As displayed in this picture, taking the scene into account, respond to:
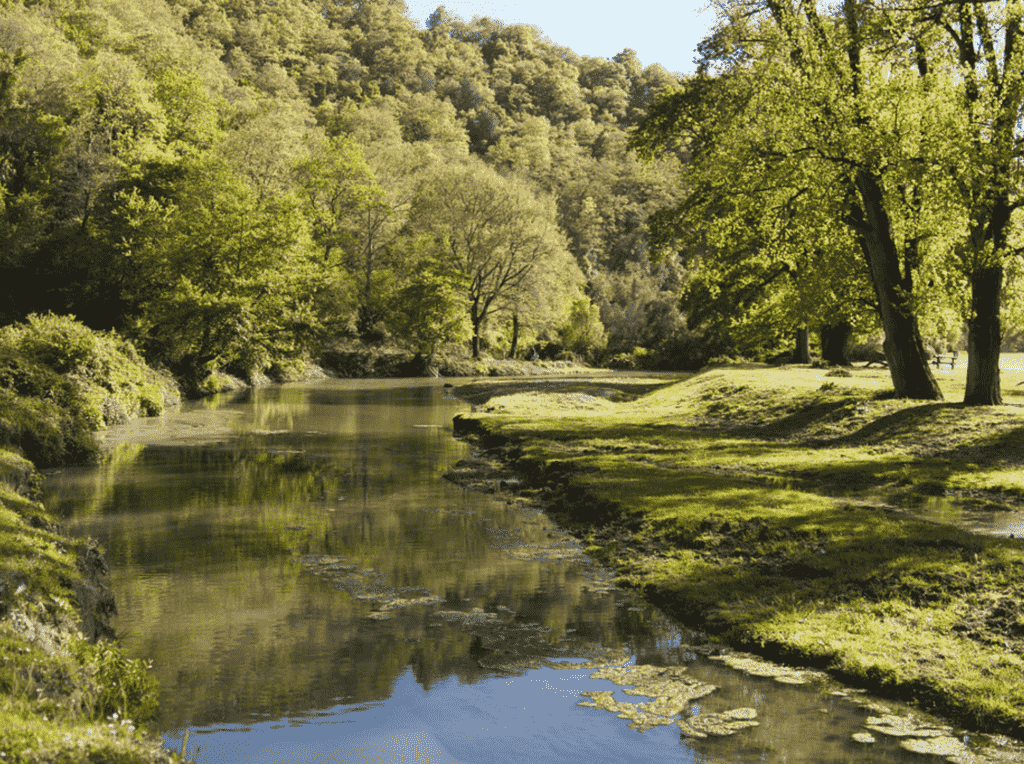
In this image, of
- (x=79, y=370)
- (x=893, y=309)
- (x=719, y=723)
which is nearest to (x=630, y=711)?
(x=719, y=723)

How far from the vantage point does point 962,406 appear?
19.2 meters

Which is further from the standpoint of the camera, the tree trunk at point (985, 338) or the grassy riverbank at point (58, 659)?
the tree trunk at point (985, 338)

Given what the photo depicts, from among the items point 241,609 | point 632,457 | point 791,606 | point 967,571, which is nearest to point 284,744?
point 241,609

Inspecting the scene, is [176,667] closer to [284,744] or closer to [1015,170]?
[284,744]

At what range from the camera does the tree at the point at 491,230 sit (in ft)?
219

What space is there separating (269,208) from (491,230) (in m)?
25.3

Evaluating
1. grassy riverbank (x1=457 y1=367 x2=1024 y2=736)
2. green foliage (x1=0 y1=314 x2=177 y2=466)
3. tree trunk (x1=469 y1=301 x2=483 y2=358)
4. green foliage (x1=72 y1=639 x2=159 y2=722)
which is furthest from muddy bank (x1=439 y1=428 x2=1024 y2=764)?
tree trunk (x1=469 y1=301 x2=483 y2=358)

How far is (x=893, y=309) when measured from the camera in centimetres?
2136

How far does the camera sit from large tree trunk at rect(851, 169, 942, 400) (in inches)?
834

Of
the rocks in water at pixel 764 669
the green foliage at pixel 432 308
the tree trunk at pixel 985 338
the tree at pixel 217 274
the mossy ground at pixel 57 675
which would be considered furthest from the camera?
the green foliage at pixel 432 308

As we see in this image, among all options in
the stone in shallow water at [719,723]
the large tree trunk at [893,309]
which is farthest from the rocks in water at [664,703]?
the large tree trunk at [893,309]

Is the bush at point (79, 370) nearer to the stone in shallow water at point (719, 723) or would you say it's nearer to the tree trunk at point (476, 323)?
the stone in shallow water at point (719, 723)

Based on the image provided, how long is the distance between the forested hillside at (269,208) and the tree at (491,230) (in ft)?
0.54

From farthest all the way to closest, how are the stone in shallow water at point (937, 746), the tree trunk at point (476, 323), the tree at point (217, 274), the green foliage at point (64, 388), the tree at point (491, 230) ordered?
the tree trunk at point (476, 323), the tree at point (491, 230), the tree at point (217, 274), the green foliage at point (64, 388), the stone in shallow water at point (937, 746)
